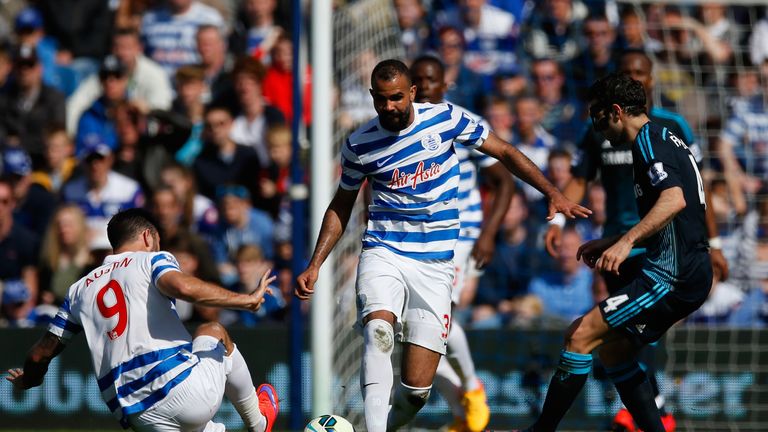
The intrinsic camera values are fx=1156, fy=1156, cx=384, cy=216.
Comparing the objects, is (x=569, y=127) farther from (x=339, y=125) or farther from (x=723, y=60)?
(x=339, y=125)

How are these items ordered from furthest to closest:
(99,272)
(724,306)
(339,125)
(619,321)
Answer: (724,306) < (339,125) < (619,321) < (99,272)

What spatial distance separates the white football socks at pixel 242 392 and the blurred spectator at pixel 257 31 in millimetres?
6937

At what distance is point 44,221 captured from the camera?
1191 cm

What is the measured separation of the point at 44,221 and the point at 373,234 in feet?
19.6

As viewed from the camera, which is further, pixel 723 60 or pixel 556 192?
pixel 723 60

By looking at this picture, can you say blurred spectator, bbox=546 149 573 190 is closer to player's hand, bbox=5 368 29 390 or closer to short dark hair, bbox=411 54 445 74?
short dark hair, bbox=411 54 445 74

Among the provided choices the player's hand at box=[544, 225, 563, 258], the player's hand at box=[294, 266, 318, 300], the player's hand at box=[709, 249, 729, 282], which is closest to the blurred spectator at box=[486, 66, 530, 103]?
the player's hand at box=[544, 225, 563, 258]

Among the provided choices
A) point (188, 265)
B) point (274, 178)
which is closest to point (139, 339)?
point (188, 265)

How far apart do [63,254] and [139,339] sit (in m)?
5.65

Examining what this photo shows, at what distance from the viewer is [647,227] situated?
20.6 feet

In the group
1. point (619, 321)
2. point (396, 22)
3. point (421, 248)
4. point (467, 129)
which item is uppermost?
point (396, 22)

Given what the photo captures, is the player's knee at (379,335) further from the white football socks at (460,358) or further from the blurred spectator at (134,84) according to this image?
the blurred spectator at (134,84)

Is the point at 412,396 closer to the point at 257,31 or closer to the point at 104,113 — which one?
the point at 104,113

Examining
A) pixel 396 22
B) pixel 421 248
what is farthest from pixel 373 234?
pixel 396 22
